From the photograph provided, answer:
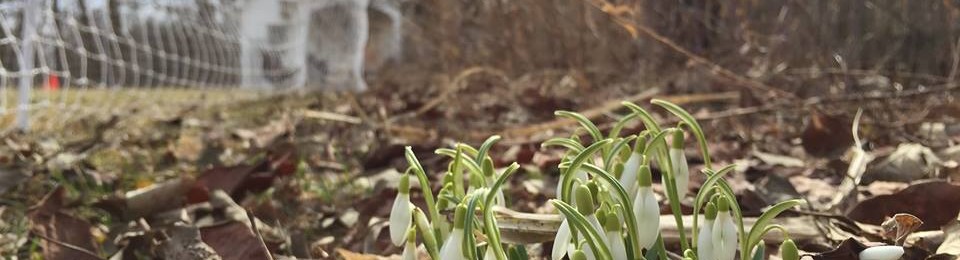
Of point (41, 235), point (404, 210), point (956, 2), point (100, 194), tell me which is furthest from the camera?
point (956, 2)

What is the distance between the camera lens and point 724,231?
936mm

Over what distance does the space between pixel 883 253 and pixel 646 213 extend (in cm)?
23

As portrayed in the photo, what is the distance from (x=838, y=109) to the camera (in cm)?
321

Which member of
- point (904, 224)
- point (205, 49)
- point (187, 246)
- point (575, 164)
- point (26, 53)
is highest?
point (575, 164)

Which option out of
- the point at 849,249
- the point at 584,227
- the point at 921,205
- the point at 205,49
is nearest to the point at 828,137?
the point at 921,205

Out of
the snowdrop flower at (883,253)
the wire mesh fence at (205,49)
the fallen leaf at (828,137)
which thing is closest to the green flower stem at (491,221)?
the snowdrop flower at (883,253)

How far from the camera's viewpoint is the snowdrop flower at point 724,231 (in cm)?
93

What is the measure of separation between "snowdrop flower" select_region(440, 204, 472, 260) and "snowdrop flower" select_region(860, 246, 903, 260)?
39 centimetres

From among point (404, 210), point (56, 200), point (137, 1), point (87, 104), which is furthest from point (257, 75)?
point (404, 210)

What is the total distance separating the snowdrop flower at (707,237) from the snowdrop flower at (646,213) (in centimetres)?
5

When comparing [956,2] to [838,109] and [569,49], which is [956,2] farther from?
[569,49]

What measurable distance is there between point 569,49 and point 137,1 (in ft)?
18.4

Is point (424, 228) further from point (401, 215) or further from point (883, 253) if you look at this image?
point (883, 253)

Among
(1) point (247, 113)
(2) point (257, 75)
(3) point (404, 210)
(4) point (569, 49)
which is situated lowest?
(2) point (257, 75)
